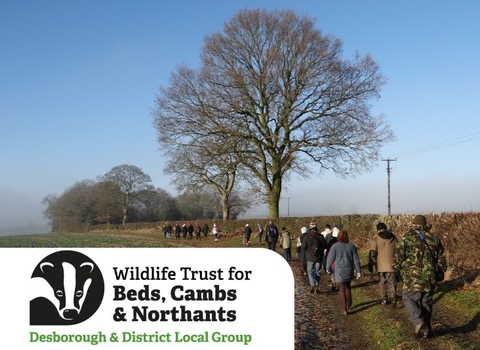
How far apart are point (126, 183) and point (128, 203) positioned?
2504 mm

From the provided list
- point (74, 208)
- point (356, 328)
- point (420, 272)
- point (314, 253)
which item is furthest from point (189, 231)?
point (420, 272)

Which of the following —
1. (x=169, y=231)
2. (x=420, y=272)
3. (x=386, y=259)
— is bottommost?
(x=169, y=231)

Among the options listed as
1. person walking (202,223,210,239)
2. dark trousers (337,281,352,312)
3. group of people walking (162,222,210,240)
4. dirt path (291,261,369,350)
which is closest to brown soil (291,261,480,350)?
dirt path (291,261,369,350)

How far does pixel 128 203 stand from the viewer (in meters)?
62.8

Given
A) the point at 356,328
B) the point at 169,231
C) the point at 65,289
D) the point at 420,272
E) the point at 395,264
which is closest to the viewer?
the point at 65,289

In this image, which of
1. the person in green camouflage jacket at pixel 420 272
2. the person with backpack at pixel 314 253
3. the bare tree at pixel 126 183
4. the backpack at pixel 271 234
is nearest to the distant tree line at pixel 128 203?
the bare tree at pixel 126 183

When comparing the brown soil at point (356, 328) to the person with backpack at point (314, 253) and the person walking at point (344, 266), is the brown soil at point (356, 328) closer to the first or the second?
the person walking at point (344, 266)

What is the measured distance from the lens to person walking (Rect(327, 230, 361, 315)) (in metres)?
10.6

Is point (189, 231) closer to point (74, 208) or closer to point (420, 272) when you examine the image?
point (74, 208)

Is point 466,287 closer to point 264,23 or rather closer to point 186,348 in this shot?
point 186,348

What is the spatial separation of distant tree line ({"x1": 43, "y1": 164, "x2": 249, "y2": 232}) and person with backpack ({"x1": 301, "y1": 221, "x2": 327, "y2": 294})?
3324 cm

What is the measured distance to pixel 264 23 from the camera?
109 ft

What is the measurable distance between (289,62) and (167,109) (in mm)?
8333

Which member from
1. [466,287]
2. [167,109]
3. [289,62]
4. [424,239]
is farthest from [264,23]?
[424,239]
